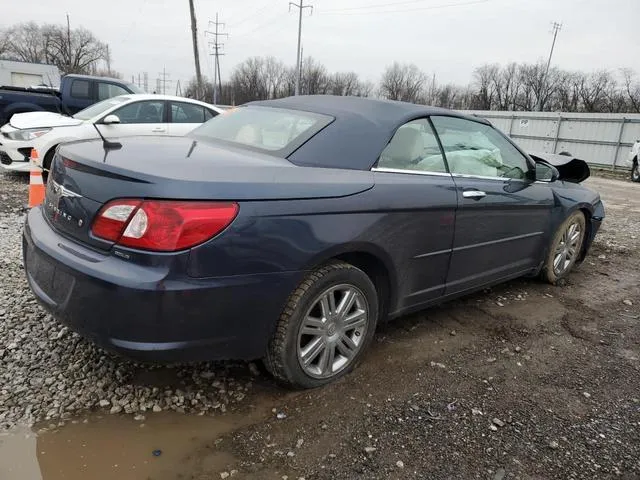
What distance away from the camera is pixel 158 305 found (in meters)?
2.11

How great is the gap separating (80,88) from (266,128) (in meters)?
9.51

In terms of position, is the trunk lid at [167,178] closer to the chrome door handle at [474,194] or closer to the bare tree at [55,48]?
the chrome door handle at [474,194]

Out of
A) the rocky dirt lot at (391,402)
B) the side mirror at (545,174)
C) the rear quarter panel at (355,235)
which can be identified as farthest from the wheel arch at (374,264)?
the side mirror at (545,174)

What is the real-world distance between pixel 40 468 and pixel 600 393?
2.91 metres

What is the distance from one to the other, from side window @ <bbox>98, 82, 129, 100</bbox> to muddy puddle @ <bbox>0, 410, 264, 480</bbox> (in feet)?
33.5

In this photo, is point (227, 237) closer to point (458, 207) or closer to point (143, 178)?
point (143, 178)

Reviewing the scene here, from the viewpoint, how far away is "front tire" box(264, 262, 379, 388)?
253 centimetres

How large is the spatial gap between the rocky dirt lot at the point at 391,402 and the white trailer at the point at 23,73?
2168 inches

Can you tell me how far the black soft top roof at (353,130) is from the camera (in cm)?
274

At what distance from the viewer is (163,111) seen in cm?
848

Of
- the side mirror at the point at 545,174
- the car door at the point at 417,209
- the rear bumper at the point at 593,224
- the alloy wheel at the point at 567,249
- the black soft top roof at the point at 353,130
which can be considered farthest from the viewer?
the rear bumper at the point at 593,224

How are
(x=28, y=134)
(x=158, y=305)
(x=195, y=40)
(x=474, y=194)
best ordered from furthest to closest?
(x=195, y=40) → (x=28, y=134) → (x=474, y=194) → (x=158, y=305)

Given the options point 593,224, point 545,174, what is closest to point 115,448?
point 545,174

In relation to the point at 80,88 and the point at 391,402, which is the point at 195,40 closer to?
the point at 80,88
